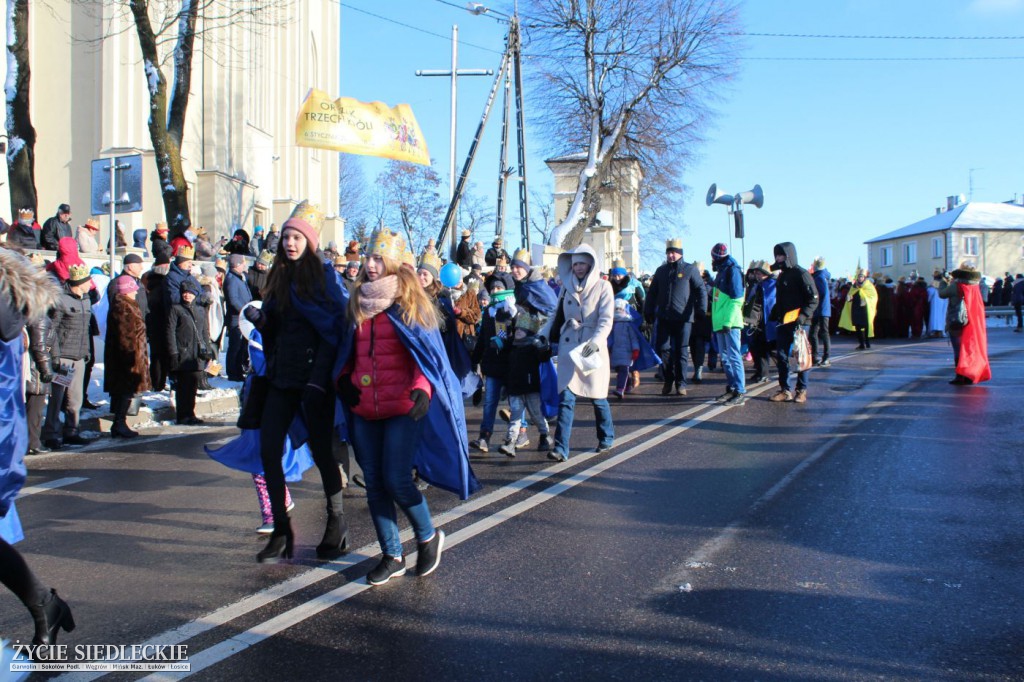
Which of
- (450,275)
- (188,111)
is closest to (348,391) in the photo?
(450,275)

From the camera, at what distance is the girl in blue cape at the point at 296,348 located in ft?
16.1

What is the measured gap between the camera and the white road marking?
7.11m

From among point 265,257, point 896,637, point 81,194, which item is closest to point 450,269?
point 265,257

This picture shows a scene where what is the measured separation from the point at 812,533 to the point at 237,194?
1029 inches

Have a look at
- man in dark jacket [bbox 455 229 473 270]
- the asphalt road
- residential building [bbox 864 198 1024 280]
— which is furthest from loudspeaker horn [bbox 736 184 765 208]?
residential building [bbox 864 198 1024 280]

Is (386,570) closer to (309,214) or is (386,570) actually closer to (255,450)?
Answer: (255,450)

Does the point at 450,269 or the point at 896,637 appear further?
the point at 450,269

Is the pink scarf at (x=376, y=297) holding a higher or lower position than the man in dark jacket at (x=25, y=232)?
lower

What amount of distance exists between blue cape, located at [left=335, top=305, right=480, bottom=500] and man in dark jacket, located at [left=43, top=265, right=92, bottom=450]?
5.08 m

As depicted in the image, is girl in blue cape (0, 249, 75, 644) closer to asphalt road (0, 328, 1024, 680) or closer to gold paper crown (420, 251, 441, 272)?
asphalt road (0, 328, 1024, 680)

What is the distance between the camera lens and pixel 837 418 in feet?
33.2

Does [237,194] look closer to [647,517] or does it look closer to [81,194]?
[81,194]

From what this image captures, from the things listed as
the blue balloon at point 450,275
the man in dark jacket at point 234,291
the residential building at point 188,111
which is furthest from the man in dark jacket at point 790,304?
the residential building at point 188,111

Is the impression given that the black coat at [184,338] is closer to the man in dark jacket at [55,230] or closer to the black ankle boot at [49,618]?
the black ankle boot at [49,618]
